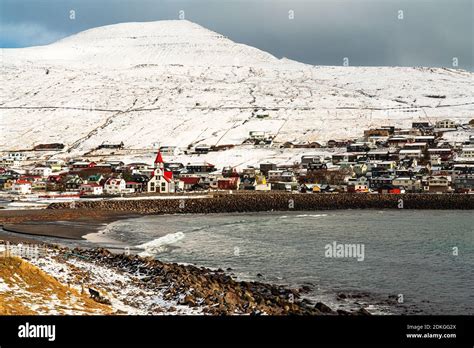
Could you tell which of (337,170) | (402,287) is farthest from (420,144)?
(402,287)

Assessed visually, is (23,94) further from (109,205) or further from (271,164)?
(109,205)

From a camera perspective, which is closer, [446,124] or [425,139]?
[425,139]

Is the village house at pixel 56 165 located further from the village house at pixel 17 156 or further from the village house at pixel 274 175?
the village house at pixel 274 175

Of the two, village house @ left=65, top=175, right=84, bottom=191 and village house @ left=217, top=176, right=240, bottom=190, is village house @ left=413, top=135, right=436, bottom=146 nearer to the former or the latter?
village house @ left=217, top=176, right=240, bottom=190

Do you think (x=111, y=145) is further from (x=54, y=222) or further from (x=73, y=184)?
(x=54, y=222)

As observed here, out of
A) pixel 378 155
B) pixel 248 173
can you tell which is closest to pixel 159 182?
pixel 248 173

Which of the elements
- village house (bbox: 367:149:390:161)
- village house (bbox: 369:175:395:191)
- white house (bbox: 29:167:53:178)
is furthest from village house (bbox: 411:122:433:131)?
white house (bbox: 29:167:53:178)
